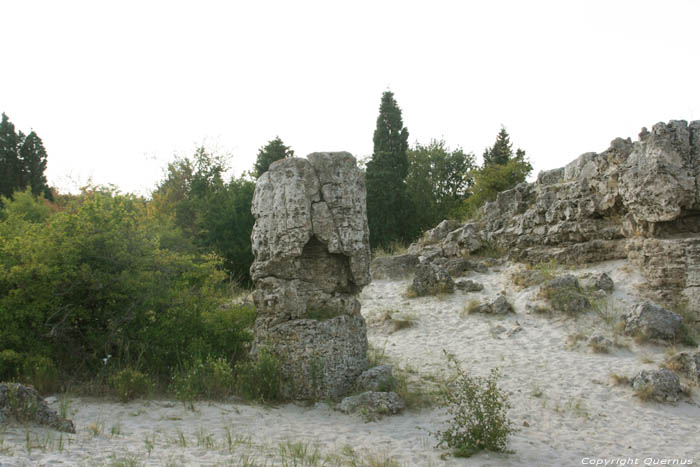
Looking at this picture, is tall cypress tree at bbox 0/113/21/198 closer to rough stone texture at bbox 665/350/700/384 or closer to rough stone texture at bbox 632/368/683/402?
rough stone texture at bbox 632/368/683/402

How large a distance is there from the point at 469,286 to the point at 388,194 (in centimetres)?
1488

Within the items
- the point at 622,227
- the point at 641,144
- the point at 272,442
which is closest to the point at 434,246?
the point at 622,227

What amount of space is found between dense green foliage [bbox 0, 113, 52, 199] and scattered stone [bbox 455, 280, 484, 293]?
2257cm

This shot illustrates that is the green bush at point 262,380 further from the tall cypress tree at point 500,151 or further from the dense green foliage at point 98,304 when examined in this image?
the tall cypress tree at point 500,151

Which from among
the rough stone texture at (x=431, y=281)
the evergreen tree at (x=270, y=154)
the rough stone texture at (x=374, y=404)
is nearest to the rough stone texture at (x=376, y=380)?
the rough stone texture at (x=374, y=404)

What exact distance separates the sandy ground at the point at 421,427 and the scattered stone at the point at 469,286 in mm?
3294

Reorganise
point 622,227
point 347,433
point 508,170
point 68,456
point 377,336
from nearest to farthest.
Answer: point 68,456
point 347,433
point 377,336
point 622,227
point 508,170

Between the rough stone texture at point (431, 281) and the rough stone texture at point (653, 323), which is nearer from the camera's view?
the rough stone texture at point (653, 323)

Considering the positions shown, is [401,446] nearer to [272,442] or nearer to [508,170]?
[272,442]

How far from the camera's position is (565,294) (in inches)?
438

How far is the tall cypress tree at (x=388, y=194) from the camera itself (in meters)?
27.4

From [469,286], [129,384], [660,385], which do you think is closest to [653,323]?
[660,385]

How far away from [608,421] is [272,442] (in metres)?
4.41

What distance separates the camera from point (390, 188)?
1099 inches
